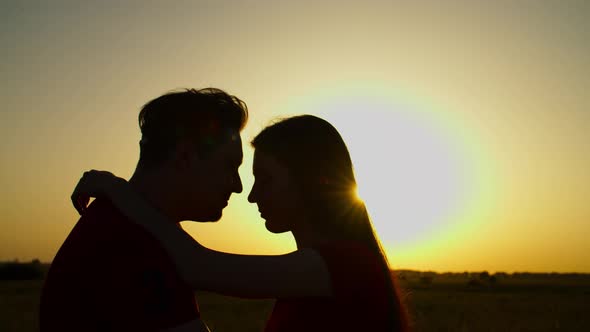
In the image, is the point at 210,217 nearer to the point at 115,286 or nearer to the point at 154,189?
the point at 154,189

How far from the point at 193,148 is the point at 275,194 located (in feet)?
2.69

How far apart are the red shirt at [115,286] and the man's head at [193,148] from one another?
0.36 m

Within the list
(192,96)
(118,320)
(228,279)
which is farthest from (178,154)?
(118,320)

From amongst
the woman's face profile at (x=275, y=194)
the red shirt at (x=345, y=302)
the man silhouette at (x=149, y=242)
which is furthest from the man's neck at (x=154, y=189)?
the woman's face profile at (x=275, y=194)

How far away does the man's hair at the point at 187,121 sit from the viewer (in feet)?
8.11

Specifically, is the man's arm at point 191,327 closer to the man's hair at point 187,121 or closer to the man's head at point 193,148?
the man's head at point 193,148

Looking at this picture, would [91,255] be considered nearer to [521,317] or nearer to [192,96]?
[192,96]

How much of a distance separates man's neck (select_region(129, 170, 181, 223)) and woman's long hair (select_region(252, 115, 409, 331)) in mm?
852

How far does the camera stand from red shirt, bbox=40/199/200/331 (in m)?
2.02

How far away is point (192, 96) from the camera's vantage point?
2648 millimetres

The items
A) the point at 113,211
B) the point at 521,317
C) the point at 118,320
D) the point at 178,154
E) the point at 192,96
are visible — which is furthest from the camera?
the point at 521,317

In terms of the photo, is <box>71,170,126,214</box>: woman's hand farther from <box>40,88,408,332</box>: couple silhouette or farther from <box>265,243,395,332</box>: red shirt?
<box>265,243,395,332</box>: red shirt

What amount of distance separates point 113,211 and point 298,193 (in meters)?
1.11

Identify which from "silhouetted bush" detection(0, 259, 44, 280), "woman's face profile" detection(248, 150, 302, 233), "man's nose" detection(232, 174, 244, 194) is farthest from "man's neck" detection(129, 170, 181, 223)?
"silhouetted bush" detection(0, 259, 44, 280)
